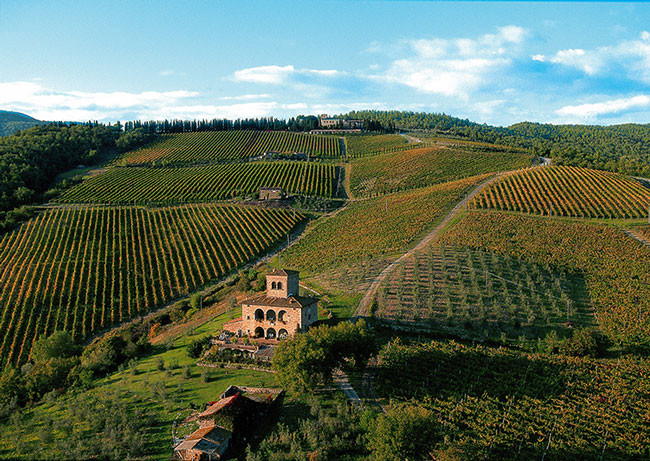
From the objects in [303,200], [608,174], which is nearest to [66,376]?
[303,200]

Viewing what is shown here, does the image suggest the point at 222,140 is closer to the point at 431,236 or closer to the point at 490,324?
the point at 431,236

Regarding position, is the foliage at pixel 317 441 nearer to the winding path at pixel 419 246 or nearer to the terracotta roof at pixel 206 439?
the terracotta roof at pixel 206 439

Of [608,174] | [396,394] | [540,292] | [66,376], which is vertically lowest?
[66,376]

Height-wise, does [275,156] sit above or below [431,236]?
above

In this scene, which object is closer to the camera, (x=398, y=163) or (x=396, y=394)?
(x=396, y=394)

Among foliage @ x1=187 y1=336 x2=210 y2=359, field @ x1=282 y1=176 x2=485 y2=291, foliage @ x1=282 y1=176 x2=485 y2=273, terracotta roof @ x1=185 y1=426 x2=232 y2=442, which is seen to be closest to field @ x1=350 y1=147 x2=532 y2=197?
field @ x1=282 y1=176 x2=485 y2=291

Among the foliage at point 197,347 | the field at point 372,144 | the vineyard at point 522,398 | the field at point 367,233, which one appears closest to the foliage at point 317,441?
the vineyard at point 522,398
